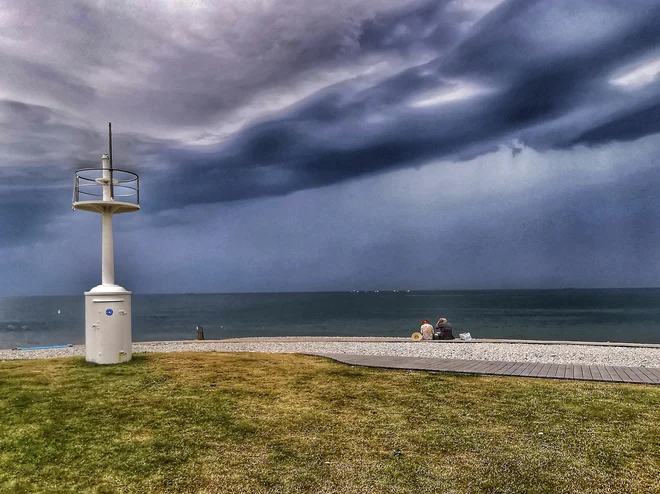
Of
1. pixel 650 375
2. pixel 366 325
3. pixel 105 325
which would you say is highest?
pixel 105 325

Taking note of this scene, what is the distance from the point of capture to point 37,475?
5703 millimetres

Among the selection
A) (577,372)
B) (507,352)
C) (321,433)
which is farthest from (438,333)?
(321,433)

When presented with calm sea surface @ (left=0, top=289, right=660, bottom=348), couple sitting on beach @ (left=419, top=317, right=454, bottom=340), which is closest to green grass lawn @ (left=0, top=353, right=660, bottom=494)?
couple sitting on beach @ (left=419, top=317, right=454, bottom=340)

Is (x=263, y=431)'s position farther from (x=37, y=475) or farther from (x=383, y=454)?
(x=37, y=475)

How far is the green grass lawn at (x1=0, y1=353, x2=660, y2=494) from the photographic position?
554 cm

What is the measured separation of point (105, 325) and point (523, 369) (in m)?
9.81

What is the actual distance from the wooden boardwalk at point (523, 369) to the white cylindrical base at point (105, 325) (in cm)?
547

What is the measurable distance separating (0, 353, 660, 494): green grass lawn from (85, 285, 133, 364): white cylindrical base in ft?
3.03

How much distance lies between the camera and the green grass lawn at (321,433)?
5535mm

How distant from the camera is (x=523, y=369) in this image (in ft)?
37.1

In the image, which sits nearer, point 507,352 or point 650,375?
point 650,375

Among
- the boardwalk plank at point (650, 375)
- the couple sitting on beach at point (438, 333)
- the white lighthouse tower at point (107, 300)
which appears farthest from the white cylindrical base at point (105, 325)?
the couple sitting on beach at point (438, 333)

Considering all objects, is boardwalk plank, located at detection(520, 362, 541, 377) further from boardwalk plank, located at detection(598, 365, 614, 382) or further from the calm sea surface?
the calm sea surface

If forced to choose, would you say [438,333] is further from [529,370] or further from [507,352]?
[529,370]
